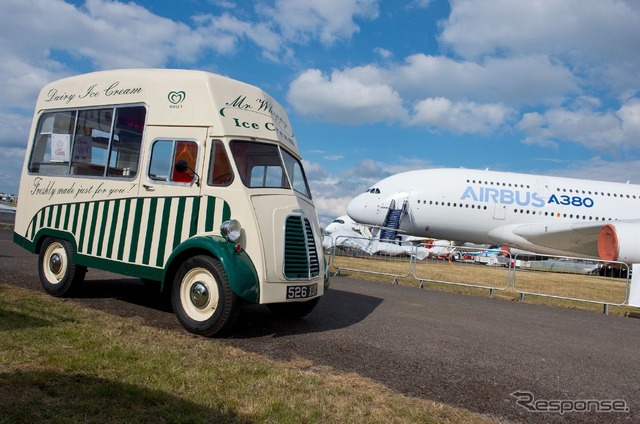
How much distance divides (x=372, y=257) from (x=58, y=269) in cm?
1052

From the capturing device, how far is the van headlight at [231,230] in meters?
5.35

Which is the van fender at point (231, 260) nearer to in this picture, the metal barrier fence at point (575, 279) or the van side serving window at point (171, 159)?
the van side serving window at point (171, 159)

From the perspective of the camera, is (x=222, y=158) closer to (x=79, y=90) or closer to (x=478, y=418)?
A: (x=79, y=90)

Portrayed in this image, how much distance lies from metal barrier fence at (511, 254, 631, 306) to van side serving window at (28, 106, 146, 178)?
9464 mm

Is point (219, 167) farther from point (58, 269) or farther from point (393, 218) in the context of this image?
point (393, 218)

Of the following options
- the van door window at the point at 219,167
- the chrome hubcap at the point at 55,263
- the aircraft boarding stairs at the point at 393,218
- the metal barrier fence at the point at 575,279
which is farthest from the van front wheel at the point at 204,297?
the aircraft boarding stairs at the point at 393,218

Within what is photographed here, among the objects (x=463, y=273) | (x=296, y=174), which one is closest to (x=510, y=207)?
(x=463, y=273)

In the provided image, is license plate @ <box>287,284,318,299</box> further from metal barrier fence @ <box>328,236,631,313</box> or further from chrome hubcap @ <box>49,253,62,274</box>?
metal barrier fence @ <box>328,236,631,313</box>

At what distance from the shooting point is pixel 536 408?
3.85 meters

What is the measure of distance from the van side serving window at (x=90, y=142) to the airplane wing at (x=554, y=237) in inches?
866

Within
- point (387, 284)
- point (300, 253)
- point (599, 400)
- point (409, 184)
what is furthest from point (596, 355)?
point (409, 184)

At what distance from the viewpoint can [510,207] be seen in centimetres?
2477

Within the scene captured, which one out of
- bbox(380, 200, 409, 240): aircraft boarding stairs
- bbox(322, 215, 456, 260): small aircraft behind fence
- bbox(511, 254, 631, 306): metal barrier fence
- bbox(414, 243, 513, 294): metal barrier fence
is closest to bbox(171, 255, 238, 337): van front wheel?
bbox(322, 215, 456, 260): small aircraft behind fence

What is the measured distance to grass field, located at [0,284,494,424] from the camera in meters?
3.07
